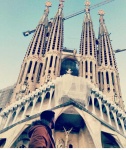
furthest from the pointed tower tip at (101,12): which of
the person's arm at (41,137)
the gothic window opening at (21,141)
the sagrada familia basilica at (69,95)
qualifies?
the person's arm at (41,137)

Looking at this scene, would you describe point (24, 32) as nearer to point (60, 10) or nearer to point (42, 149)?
point (60, 10)

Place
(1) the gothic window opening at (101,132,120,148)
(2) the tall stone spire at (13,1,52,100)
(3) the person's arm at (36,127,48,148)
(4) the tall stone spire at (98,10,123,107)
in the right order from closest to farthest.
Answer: (3) the person's arm at (36,127,48,148) → (1) the gothic window opening at (101,132,120,148) → (2) the tall stone spire at (13,1,52,100) → (4) the tall stone spire at (98,10,123,107)

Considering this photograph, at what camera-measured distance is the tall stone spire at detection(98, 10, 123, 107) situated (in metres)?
25.9

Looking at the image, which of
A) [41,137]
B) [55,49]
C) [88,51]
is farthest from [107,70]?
[41,137]

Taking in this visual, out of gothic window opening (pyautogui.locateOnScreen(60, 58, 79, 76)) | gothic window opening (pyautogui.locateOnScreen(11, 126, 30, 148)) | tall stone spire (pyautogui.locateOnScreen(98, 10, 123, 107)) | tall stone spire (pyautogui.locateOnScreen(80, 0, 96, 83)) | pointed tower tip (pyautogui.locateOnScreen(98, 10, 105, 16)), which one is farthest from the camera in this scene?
pointed tower tip (pyautogui.locateOnScreen(98, 10, 105, 16))

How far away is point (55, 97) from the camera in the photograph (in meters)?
20.5

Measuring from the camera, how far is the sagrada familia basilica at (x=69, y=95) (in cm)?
1819

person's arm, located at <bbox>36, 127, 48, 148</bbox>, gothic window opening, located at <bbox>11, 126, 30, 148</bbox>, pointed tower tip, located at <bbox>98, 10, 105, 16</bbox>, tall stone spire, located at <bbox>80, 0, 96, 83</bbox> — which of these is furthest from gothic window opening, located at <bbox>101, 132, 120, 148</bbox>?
pointed tower tip, located at <bbox>98, 10, 105, 16</bbox>

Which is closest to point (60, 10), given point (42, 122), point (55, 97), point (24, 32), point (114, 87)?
point (24, 32)

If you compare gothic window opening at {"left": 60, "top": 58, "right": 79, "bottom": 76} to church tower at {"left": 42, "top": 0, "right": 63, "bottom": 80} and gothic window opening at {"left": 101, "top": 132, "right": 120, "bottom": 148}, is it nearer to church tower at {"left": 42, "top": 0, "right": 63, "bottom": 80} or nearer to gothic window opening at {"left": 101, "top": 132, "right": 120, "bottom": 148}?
church tower at {"left": 42, "top": 0, "right": 63, "bottom": 80}

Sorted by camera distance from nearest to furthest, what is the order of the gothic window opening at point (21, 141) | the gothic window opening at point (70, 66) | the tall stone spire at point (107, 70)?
the gothic window opening at point (21, 141) < the tall stone spire at point (107, 70) < the gothic window opening at point (70, 66)

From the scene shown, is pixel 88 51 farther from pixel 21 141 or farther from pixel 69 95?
pixel 21 141

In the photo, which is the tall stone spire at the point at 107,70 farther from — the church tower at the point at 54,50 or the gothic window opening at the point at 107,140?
the gothic window opening at the point at 107,140

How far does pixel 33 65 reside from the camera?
89.4ft
